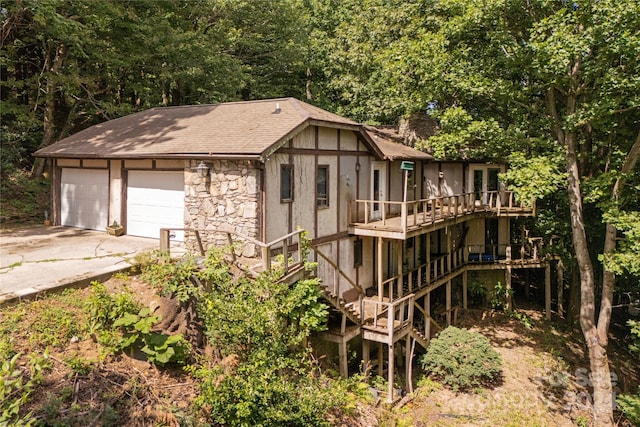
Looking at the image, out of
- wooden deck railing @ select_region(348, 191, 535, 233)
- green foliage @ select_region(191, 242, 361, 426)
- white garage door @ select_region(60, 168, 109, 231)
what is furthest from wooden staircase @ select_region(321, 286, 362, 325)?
white garage door @ select_region(60, 168, 109, 231)

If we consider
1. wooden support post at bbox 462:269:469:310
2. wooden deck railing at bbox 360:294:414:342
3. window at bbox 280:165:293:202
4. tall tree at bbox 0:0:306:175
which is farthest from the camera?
wooden support post at bbox 462:269:469:310

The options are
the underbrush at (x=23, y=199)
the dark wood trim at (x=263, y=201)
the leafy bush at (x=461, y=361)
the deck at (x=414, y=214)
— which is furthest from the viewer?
the underbrush at (x=23, y=199)

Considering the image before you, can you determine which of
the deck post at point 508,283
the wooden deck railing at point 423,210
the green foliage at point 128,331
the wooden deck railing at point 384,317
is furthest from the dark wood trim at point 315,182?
the deck post at point 508,283

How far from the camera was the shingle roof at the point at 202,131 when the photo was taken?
11.3 metres

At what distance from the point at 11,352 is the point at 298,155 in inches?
312

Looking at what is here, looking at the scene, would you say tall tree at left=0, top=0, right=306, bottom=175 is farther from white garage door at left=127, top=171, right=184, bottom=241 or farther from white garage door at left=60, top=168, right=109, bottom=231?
white garage door at left=127, top=171, right=184, bottom=241

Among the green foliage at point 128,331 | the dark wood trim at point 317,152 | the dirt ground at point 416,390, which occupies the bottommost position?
the dirt ground at point 416,390

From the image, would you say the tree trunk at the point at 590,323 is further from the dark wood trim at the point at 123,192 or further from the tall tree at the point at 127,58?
the tall tree at the point at 127,58

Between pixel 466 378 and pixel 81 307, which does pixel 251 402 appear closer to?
pixel 81 307

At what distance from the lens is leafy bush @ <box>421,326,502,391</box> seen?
1468 cm

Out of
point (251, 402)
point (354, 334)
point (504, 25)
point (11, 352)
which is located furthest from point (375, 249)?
point (11, 352)

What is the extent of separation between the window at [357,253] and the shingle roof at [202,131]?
13.1 ft

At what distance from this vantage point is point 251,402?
280 inches

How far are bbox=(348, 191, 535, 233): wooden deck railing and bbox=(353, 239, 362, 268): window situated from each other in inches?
29.5
